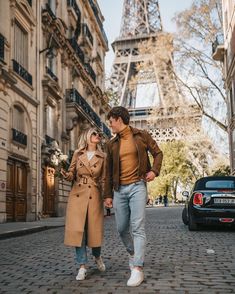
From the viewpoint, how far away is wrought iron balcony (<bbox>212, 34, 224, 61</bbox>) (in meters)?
30.5

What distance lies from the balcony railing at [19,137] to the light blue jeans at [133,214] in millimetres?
13847

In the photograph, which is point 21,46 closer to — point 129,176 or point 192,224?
point 192,224

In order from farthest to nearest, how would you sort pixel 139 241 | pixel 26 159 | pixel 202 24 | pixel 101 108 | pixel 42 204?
pixel 101 108 < pixel 202 24 < pixel 42 204 < pixel 26 159 < pixel 139 241

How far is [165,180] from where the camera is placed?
5950cm

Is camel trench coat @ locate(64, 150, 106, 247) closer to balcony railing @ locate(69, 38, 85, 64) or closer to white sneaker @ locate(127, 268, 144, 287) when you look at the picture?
white sneaker @ locate(127, 268, 144, 287)

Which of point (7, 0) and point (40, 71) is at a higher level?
point (7, 0)

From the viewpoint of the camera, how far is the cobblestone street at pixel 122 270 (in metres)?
4.64

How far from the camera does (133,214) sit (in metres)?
4.93

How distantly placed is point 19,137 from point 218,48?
17717mm

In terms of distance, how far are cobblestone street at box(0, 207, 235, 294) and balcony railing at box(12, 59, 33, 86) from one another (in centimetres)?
1153

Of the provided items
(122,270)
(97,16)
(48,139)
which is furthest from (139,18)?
(122,270)

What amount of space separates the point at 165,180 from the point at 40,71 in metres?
39.2

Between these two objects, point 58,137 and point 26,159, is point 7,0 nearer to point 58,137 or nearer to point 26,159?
point 26,159

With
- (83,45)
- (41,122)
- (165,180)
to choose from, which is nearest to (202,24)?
(83,45)
